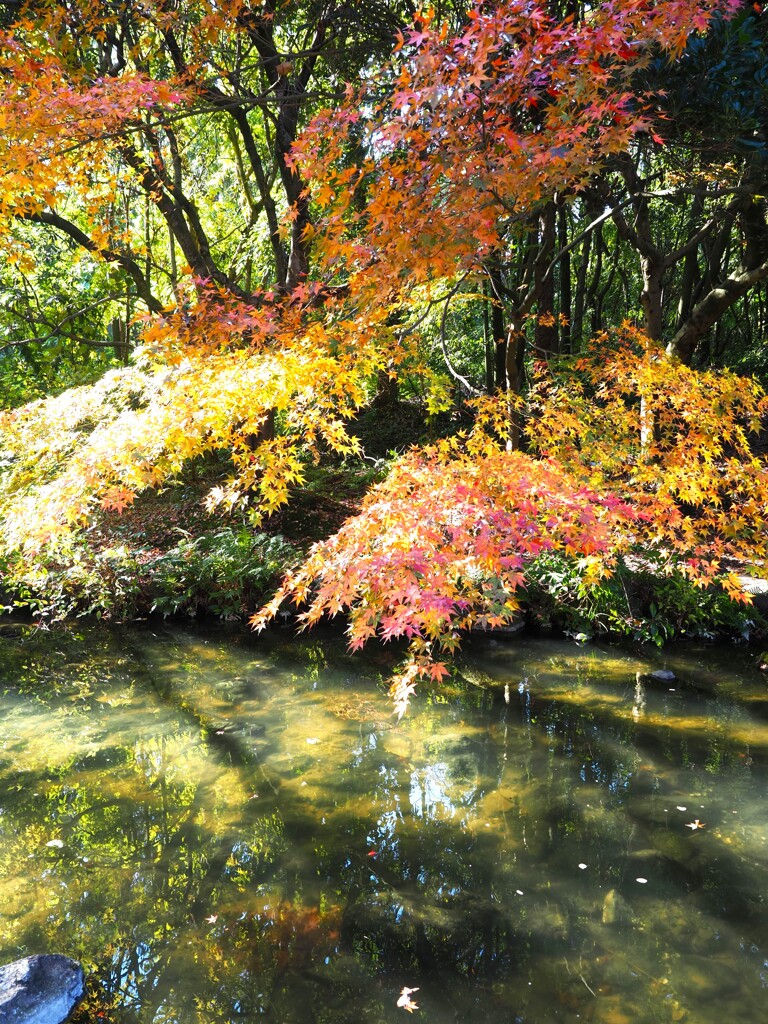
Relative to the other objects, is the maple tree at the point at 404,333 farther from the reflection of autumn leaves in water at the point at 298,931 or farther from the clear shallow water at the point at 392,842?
the reflection of autumn leaves in water at the point at 298,931

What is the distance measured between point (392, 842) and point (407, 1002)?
96cm

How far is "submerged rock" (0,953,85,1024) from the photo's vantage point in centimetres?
238

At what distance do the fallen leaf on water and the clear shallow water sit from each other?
2cm

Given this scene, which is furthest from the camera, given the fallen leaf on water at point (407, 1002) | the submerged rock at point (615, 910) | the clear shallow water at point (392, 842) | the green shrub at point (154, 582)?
the green shrub at point (154, 582)

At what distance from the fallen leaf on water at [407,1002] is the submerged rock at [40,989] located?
1121 millimetres

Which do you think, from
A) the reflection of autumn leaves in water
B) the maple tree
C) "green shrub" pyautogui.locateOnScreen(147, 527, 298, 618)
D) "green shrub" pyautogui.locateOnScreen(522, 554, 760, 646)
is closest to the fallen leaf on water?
the reflection of autumn leaves in water

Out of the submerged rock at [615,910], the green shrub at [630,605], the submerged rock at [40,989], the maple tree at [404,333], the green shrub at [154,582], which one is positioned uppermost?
the maple tree at [404,333]

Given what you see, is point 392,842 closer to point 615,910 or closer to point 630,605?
point 615,910

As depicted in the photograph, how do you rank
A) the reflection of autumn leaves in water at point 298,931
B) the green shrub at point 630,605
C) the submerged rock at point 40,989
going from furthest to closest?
the green shrub at point 630,605 → the reflection of autumn leaves in water at point 298,931 → the submerged rock at point 40,989

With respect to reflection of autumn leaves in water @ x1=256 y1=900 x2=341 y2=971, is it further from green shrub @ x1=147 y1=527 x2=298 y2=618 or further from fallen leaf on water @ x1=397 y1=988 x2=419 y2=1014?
green shrub @ x1=147 y1=527 x2=298 y2=618

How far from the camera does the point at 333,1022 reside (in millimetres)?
2457

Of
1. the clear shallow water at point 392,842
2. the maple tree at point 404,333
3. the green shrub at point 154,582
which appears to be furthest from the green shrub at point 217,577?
the maple tree at point 404,333

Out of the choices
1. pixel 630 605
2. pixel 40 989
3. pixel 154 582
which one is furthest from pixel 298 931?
pixel 154 582

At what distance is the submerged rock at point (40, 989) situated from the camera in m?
2.38
